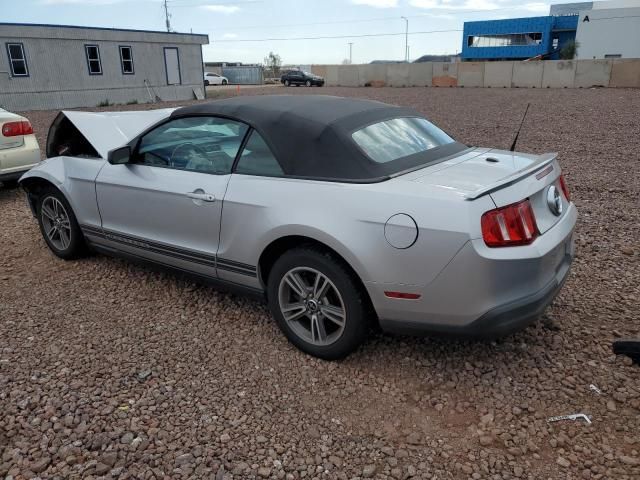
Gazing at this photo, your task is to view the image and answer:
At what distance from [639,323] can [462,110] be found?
54.7 ft

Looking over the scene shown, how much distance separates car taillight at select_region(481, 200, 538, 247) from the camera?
100 inches

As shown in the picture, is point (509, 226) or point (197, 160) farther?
point (197, 160)

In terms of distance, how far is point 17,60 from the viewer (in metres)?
20.7

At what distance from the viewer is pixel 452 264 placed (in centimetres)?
256

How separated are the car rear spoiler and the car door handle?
165 centimetres

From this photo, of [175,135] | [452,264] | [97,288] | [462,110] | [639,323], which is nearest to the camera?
[452,264]

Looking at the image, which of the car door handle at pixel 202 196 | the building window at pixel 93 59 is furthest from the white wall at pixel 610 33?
the car door handle at pixel 202 196

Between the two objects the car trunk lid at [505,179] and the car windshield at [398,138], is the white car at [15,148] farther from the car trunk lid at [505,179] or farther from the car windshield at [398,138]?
the car trunk lid at [505,179]

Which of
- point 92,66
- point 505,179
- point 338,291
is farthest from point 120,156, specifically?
point 92,66

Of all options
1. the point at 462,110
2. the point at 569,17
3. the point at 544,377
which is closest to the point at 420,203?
the point at 544,377

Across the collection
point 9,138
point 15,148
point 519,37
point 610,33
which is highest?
point 519,37

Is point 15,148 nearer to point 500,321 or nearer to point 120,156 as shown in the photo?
point 120,156

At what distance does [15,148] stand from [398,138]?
18.3 ft

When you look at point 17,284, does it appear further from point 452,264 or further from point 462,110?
point 462,110
